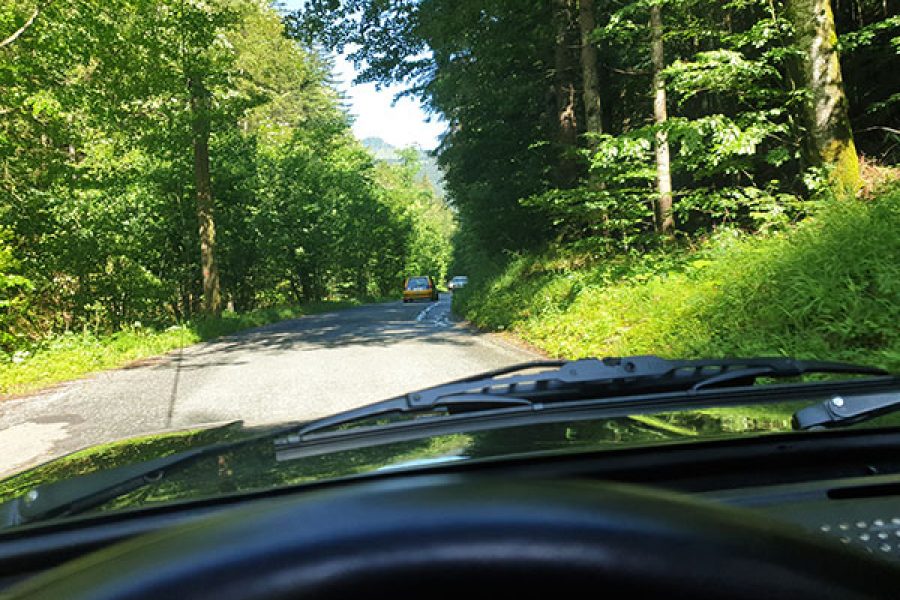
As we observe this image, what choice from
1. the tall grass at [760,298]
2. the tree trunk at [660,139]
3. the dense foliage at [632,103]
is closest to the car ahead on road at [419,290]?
the dense foliage at [632,103]

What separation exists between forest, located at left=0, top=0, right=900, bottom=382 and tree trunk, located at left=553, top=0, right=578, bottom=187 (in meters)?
0.08

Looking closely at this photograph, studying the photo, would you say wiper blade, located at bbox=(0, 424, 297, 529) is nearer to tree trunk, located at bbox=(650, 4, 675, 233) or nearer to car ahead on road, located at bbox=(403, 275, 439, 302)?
tree trunk, located at bbox=(650, 4, 675, 233)

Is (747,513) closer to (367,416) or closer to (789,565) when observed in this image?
(789,565)

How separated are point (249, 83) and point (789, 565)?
1120 inches

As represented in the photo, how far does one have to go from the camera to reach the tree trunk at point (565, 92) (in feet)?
51.2

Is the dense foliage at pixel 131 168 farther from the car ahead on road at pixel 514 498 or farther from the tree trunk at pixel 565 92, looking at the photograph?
the car ahead on road at pixel 514 498

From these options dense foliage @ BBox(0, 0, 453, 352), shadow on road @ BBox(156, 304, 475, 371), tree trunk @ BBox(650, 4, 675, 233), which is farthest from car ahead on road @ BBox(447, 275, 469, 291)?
tree trunk @ BBox(650, 4, 675, 233)

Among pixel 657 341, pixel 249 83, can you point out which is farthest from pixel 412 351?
pixel 249 83

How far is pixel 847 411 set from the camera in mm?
1631

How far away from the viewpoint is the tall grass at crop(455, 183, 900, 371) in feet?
19.4

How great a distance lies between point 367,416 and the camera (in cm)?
220

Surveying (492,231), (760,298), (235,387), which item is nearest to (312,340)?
(235,387)

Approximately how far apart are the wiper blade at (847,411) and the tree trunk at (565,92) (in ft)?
47.7

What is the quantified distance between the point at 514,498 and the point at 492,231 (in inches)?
801
